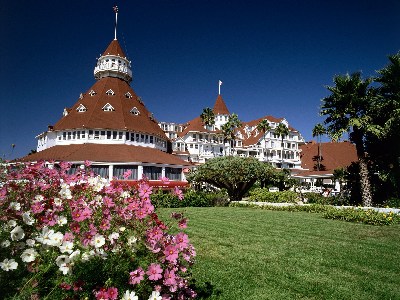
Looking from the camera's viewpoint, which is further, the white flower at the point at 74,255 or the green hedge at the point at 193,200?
the green hedge at the point at 193,200

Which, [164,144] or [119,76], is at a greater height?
[119,76]

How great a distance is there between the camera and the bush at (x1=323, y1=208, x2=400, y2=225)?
16.5 m

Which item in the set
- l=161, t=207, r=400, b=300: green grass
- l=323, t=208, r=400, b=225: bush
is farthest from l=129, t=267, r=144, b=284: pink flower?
l=323, t=208, r=400, b=225: bush

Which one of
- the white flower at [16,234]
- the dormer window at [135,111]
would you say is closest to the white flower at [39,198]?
the white flower at [16,234]

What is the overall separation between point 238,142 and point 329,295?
71.7m

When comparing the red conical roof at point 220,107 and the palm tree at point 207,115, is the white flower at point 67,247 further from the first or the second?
the red conical roof at point 220,107

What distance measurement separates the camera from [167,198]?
89.7 ft

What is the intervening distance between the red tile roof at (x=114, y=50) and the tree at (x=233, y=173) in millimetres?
33603

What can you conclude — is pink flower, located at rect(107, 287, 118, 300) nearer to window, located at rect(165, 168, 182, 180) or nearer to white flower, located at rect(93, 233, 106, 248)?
white flower, located at rect(93, 233, 106, 248)

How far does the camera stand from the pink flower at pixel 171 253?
363 centimetres

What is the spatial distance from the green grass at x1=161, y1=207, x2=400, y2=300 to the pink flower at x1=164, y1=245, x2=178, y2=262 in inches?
108

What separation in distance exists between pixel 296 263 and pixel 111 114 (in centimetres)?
4241

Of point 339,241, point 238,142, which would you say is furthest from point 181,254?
point 238,142

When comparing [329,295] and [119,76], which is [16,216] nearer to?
[329,295]
